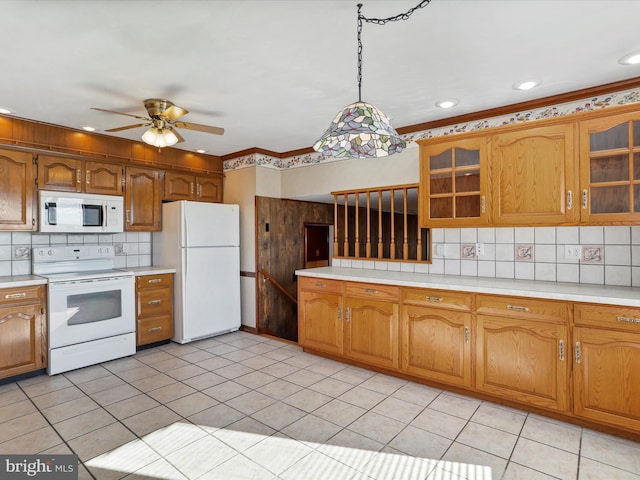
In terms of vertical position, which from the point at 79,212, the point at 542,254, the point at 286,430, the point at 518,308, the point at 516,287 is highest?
the point at 79,212

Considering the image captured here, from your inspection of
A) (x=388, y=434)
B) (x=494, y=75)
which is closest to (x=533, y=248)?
(x=494, y=75)

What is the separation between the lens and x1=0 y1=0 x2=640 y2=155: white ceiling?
69.6 inches

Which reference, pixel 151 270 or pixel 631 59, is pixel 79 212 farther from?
pixel 631 59

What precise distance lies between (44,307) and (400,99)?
145 inches

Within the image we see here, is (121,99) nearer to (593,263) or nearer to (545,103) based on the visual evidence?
(545,103)

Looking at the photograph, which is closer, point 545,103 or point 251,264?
point 545,103

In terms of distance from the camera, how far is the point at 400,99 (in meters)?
2.94

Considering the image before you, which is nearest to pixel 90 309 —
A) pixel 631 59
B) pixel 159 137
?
pixel 159 137

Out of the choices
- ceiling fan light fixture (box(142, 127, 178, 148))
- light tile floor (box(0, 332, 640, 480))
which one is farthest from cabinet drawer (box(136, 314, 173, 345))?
ceiling fan light fixture (box(142, 127, 178, 148))

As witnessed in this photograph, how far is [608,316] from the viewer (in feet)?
7.09

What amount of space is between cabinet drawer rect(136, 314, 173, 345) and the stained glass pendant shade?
10.0ft

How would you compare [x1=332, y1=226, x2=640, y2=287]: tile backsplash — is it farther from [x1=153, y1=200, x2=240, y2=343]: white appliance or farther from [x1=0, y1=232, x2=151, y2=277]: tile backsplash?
[x1=0, y1=232, x2=151, y2=277]: tile backsplash

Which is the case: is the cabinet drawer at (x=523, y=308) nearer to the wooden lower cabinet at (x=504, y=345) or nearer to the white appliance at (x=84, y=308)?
the wooden lower cabinet at (x=504, y=345)

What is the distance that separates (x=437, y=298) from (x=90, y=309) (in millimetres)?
3267
